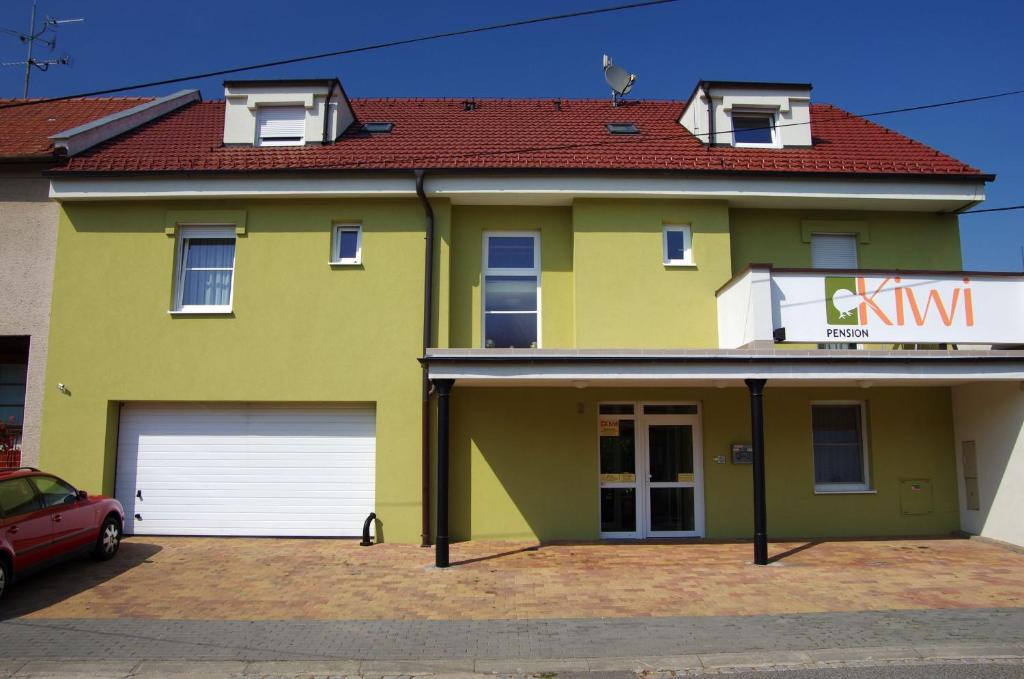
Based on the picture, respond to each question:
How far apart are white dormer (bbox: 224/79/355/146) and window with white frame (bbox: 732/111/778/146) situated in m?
7.36

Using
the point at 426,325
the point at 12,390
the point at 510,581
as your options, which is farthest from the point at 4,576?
the point at 12,390

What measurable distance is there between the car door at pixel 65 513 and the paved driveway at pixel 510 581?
0.47 meters

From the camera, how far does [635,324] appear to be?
38.3ft

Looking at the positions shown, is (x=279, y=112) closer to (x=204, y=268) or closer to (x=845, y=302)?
(x=204, y=268)

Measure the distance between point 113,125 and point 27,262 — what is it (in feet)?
9.50

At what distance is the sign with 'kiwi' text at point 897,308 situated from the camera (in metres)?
10.2

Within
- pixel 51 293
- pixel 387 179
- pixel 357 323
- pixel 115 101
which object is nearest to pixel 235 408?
pixel 357 323

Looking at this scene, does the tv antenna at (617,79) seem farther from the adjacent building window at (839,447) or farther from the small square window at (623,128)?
the adjacent building window at (839,447)

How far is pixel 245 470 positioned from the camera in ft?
38.4

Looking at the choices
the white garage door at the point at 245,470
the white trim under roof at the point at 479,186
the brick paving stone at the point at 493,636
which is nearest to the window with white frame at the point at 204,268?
the white trim under roof at the point at 479,186

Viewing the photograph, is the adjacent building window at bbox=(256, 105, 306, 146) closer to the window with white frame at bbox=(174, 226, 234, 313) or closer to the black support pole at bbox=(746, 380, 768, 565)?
the window with white frame at bbox=(174, 226, 234, 313)

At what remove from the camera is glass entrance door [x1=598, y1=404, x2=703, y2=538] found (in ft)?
38.4

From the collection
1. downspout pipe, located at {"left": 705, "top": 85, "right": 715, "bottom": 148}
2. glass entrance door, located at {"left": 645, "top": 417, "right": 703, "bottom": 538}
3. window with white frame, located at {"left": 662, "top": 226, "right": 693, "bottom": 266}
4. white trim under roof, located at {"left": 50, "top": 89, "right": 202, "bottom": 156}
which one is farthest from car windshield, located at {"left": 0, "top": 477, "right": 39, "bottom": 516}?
downspout pipe, located at {"left": 705, "top": 85, "right": 715, "bottom": 148}

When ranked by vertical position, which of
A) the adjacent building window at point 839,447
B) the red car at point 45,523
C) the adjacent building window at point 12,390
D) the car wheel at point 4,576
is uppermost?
the adjacent building window at point 12,390
